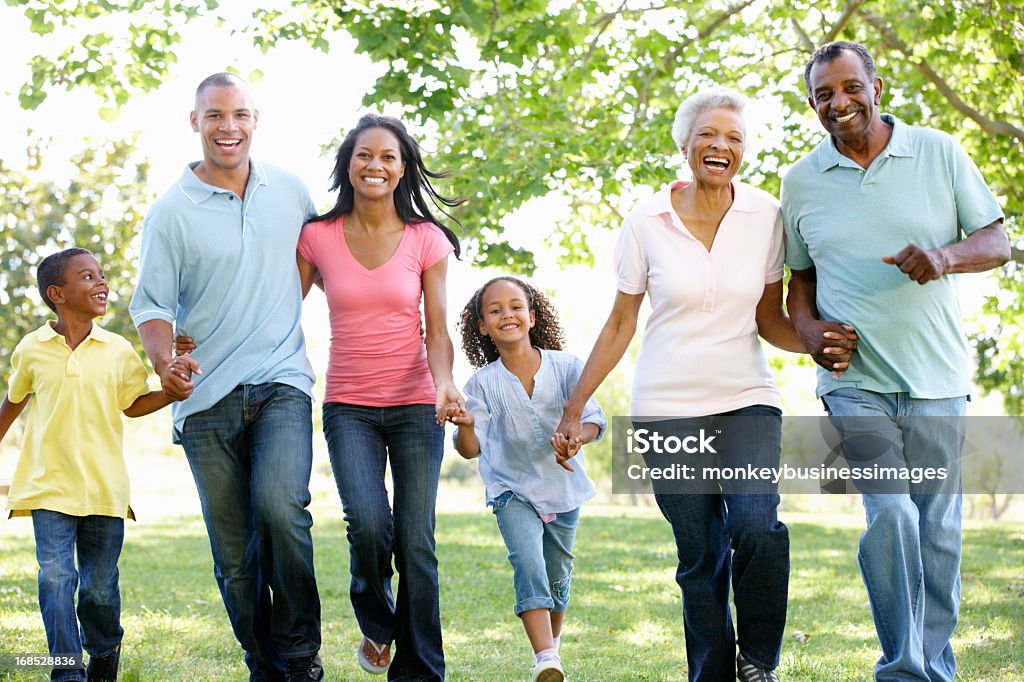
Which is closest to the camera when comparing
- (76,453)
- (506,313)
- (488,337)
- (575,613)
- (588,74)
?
(76,453)

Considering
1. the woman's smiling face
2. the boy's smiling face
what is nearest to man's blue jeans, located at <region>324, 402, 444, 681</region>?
the woman's smiling face

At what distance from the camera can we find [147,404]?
5105 mm

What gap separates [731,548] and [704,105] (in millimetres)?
1847

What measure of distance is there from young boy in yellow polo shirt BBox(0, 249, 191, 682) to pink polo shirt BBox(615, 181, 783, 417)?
2154mm

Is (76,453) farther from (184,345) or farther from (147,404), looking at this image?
(184,345)

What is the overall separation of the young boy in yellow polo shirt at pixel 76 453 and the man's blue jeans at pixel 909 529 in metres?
2.98

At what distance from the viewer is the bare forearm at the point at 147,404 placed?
198 inches

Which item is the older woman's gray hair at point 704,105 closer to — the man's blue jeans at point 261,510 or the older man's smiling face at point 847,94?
the older man's smiling face at point 847,94

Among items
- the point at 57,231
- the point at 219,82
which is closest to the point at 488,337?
the point at 219,82

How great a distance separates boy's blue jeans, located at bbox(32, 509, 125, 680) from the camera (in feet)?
15.7

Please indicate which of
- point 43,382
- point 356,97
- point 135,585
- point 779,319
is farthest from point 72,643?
point 356,97

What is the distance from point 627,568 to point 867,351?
603cm

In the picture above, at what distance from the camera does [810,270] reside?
4.79 m

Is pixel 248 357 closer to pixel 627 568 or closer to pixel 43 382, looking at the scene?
pixel 43 382
